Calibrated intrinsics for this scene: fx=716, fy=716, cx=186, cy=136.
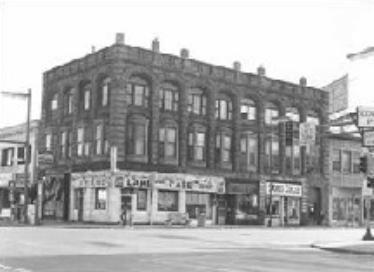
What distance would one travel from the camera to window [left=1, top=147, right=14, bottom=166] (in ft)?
212

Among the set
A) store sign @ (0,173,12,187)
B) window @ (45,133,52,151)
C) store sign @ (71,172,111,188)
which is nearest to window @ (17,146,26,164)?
store sign @ (0,173,12,187)

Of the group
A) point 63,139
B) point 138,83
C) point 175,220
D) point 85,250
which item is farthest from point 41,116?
point 85,250

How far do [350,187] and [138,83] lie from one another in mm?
24877

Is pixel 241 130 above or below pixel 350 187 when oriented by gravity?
above

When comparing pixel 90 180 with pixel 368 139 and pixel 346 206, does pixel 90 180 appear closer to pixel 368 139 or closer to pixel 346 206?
pixel 368 139

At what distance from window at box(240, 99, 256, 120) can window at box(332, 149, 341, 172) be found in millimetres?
10327

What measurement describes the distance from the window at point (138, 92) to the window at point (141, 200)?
6.16 m

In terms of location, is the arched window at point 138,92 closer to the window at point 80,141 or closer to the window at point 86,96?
the window at point 86,96

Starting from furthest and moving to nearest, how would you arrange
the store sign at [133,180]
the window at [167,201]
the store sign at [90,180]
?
the window at [167,201]
the store sign at [90,180]
the store sign at [133,180]

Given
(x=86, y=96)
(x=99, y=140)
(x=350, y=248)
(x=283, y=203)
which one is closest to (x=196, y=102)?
(x=86, y=96)

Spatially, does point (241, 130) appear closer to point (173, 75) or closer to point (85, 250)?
point (173, 75)

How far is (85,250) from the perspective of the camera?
2209 centimetres

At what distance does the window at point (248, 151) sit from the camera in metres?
57.3

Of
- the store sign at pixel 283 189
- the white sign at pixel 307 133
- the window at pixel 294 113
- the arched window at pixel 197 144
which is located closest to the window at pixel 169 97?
the arched window at pixel 197 144
